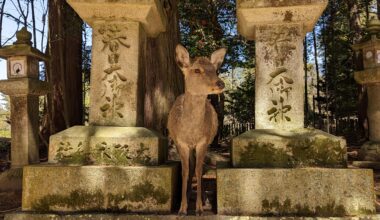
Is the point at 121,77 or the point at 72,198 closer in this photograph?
the point at 72,198

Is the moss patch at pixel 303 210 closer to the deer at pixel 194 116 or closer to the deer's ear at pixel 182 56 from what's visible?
the deer at pixel 194 116

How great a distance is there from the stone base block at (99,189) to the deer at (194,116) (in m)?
0.21

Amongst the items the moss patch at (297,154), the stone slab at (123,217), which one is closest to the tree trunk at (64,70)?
the stone slab at (123,217)

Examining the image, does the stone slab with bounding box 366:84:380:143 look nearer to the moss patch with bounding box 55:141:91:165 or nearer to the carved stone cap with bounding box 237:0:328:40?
the carved stone cap with bounding box 237:0:328:40

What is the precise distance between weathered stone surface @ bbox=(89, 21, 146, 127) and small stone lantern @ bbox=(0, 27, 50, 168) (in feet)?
13.1

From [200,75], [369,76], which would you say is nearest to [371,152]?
[369,76]

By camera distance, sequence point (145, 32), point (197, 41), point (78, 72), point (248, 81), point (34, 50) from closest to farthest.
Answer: point (145, 32), point (34, 50), point (197, 41), point (78, 72), point (248, 81)

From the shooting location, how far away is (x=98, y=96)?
3387 mm

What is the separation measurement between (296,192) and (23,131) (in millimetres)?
5773

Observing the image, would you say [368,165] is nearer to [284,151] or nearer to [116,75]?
[284,151]

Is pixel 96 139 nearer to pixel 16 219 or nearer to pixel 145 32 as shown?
pixel 16 219

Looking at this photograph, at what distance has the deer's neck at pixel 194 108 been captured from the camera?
2939mm

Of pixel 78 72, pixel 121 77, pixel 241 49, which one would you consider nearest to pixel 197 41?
pixel 241 49

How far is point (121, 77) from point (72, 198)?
124cm
